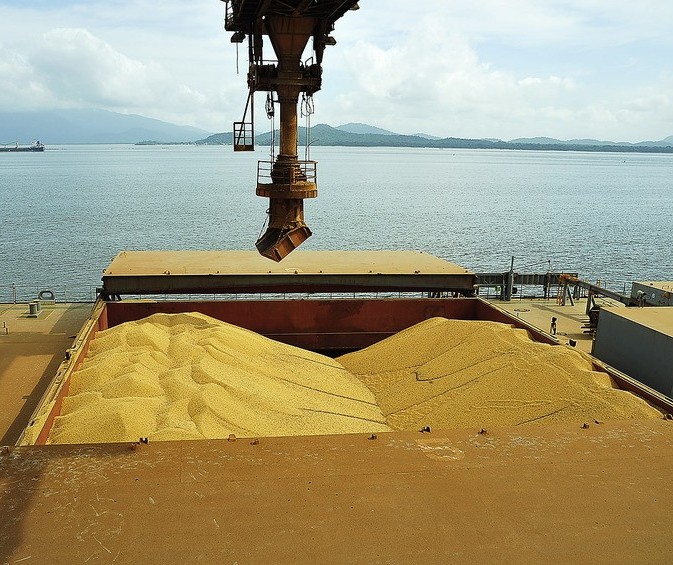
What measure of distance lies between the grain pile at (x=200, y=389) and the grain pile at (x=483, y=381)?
0.53 m

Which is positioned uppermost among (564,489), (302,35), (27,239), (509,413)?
(302,35)

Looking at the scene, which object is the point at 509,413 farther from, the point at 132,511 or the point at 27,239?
the point at 27,239

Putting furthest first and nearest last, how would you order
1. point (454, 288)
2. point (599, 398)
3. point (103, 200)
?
point (103, 200) < point (454, 288) < point (599, 398)

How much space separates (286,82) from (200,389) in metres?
5.26

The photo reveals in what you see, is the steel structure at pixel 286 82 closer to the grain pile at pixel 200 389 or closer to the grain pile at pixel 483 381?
the grain pile at pixel 200 389

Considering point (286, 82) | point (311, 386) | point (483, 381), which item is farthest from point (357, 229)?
point (483, 381)

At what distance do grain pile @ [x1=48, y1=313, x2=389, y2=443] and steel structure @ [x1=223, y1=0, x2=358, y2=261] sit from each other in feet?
6.12

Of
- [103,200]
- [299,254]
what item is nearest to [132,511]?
[299,254]

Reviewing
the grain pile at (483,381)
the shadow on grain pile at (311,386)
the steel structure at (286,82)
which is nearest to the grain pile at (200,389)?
the shadow on grain pile at (311,386)

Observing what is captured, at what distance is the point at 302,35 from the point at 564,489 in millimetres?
7844

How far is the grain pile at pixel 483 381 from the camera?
719 cm

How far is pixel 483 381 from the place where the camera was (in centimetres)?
825

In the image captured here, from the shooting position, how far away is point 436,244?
38.8 meters

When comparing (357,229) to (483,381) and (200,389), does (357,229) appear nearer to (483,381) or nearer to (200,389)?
(483,381)
